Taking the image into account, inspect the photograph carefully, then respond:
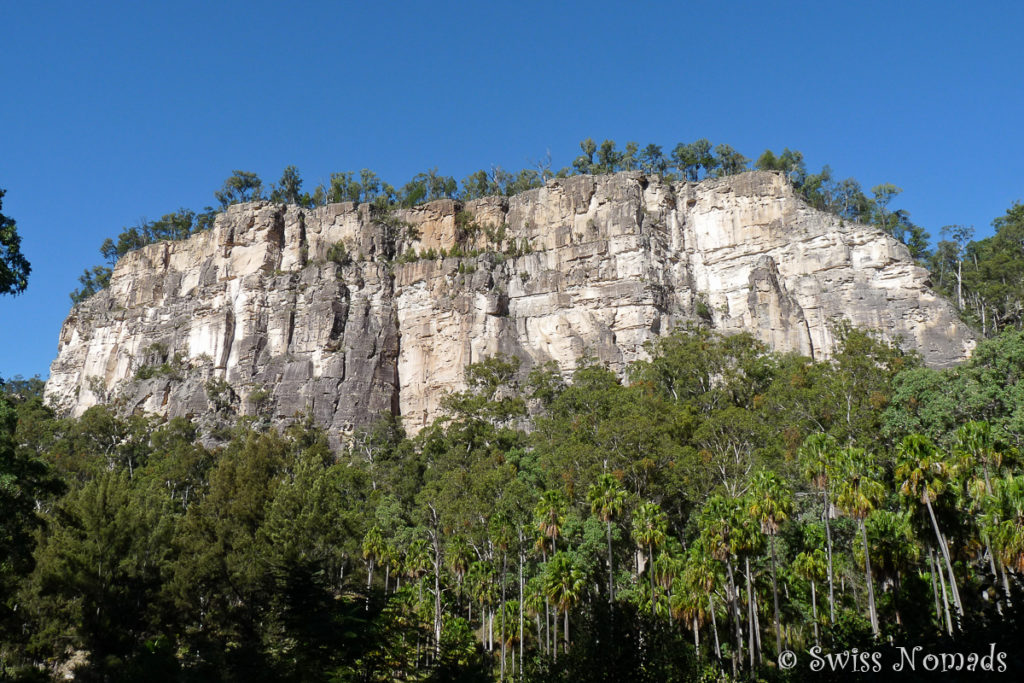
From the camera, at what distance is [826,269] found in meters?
59.3

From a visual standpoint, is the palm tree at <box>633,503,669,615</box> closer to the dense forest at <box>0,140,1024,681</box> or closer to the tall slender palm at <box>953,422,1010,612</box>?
the dense forest at <box>0,140,1024,681</box>

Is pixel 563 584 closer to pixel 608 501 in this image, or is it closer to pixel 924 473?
pixel 608 501

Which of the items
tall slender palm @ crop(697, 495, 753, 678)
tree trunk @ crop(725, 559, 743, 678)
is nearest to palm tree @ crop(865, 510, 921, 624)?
tall slender palm @ crop(697, 495, 753, 678)

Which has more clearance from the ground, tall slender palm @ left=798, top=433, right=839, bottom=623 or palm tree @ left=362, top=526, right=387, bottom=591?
tall slender palm @ left=798, top=433, right=839, bottom=623

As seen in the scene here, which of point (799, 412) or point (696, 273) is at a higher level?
point (696, 273)

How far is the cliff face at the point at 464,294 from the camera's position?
5903 cm

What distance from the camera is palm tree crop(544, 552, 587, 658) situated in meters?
28.1

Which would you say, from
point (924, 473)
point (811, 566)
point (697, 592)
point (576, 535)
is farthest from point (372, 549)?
point (924, 473)

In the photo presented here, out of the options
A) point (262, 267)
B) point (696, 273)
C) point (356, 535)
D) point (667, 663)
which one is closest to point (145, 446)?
point (262, 267)

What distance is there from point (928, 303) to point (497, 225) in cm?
3536

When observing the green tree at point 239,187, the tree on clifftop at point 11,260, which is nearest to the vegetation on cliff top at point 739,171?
the green tree at point 239,187

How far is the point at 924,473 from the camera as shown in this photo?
22.8 meters

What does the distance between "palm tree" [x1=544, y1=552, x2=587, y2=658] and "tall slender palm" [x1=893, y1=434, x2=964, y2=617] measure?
11502 mm

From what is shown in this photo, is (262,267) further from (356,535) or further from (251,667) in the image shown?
(251,667)
